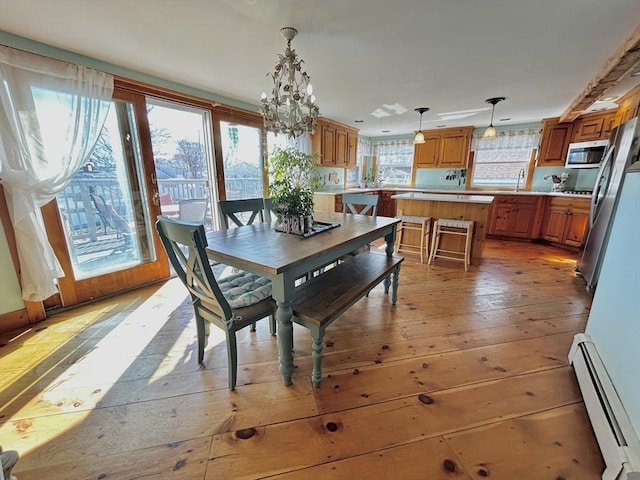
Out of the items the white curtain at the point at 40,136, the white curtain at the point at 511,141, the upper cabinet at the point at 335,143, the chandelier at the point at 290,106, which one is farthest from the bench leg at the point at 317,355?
the white curtain at the point at 511,141

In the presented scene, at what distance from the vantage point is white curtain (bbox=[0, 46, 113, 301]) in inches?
76.2

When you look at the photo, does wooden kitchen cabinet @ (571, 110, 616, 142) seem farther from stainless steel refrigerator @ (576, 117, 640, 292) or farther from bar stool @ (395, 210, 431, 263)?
bar stool @ (395, 210, 431, 263)

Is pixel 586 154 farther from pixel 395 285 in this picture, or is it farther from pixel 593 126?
pixel 395 285

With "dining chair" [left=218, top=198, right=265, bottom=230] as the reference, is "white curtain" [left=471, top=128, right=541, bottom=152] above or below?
above

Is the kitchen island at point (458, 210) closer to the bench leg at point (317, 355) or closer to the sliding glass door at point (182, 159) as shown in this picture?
the sliding glass door at point (182, 159)

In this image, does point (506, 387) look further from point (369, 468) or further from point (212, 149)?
point (212, 149)

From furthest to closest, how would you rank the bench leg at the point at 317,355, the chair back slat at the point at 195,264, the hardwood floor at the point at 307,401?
the bench leg at the point at 317,355, the chair back slat at the point at 195,264, the hardwood floor at the point at 307,401

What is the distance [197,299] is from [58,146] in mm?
1899

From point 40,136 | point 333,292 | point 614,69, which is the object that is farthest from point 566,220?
point 40,136

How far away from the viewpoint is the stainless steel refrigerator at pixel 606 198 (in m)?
2.44

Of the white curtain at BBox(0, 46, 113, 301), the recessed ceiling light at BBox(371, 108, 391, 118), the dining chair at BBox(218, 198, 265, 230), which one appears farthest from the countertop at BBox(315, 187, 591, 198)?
the white curtain at BBox(0, 46, 113, 301)

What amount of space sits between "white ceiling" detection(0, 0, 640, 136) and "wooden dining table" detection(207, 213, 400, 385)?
1.43m

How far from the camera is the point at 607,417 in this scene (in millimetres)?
1203

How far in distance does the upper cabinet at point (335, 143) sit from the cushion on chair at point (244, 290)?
129 inches
